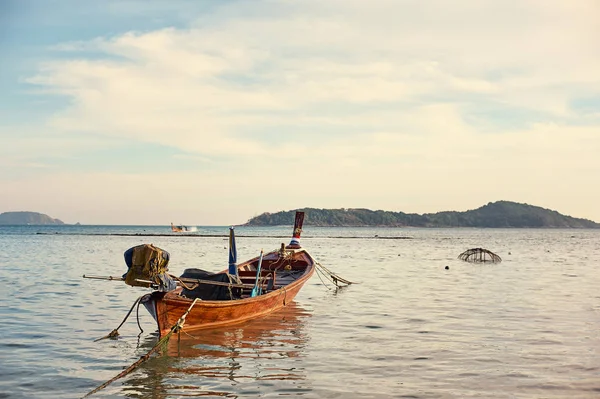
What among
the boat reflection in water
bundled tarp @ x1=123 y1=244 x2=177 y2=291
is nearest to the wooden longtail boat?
bundled tarp @ x1=123 y1=244 x2=177 y2=291

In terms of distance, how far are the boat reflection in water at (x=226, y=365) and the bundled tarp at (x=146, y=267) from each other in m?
1.73

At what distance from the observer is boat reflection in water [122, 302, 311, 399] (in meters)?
12.0

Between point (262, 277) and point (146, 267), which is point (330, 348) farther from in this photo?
point (262, 277)

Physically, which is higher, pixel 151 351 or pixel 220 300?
pixel 220 300

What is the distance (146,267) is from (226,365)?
324 cm

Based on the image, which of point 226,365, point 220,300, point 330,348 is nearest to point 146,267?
point 226,365

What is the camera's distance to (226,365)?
45.7 feet

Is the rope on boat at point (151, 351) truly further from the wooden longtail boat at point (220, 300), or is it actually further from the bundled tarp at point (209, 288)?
the bundled tarp at point (209, 288)

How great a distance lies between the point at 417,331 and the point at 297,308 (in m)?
6.82

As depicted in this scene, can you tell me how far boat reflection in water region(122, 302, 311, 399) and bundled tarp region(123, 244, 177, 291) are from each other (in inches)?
68.1

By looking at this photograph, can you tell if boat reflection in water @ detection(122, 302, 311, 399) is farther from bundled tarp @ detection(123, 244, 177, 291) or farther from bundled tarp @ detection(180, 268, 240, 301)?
bundled tarp @ detection(123, 244, 177, 291)

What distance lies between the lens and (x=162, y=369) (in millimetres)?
13469

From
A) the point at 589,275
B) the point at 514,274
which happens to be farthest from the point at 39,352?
the point at 589,275

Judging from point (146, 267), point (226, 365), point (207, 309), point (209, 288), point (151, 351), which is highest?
point (146, 267)
